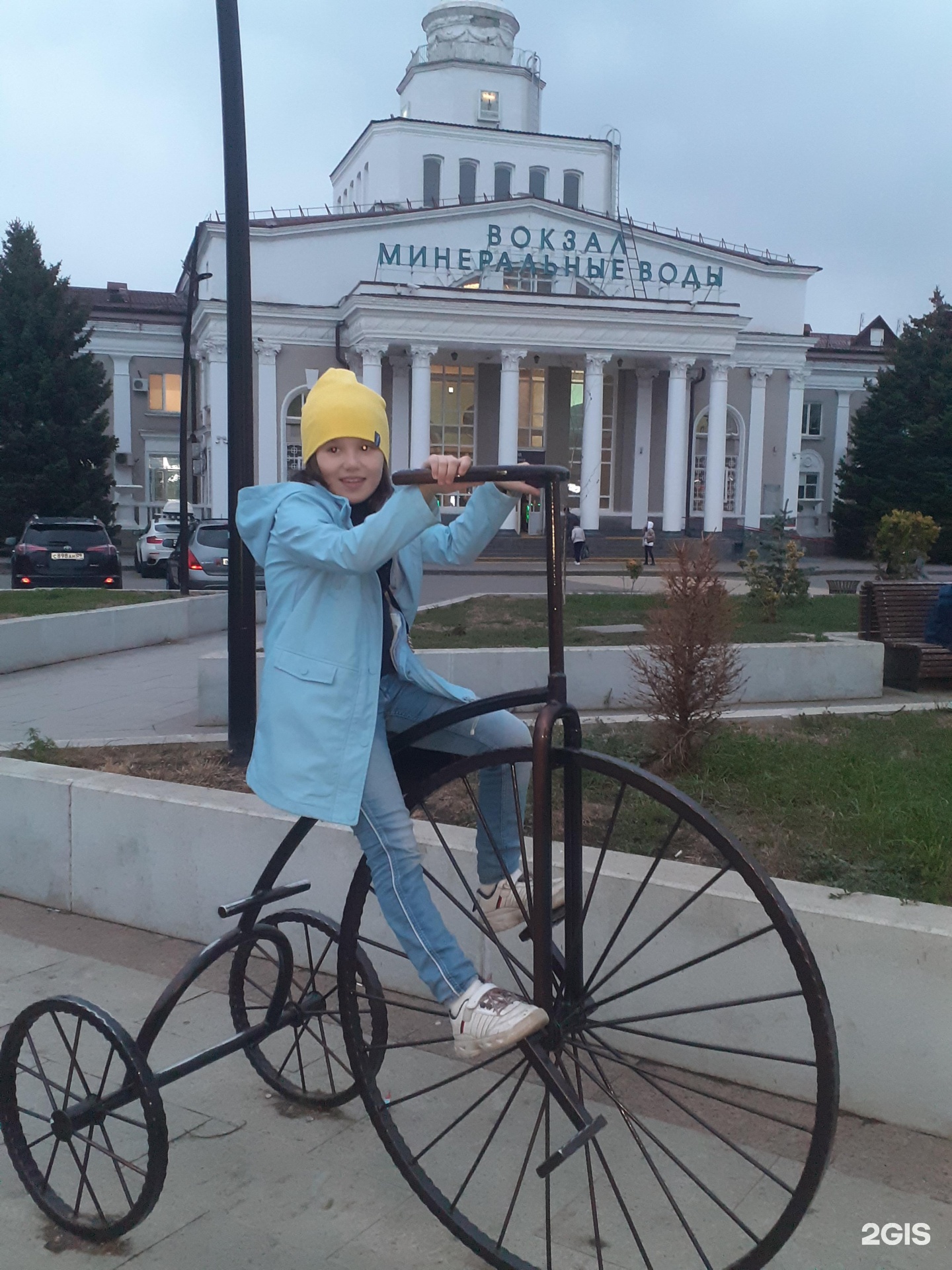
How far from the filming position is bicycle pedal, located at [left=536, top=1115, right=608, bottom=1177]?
7.82 feet

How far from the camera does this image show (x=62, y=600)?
15203mm

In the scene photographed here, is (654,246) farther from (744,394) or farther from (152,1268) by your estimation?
(152,1268)

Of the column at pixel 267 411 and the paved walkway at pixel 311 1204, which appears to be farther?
the column at pixel 267 411

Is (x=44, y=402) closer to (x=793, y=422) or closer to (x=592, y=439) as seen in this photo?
(x=592, y=439)

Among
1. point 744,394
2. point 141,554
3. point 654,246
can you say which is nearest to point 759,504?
point 744,394

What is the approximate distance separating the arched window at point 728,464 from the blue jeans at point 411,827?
1715 inches

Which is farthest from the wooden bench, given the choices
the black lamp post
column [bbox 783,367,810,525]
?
column [bbox 783,367,810,525]

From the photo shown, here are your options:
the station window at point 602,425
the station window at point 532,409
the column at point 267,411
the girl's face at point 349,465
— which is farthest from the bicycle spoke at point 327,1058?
the station window at point 532,409

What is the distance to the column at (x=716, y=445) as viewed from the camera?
43.0m

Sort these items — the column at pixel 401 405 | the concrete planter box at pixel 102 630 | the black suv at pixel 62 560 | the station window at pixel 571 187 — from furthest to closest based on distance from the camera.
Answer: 1. the station window at pixel 571 187
2. the column at pixel 401 405
3. the black suv at pixel 62 560
4. the concrete planter box at pixel 102 630

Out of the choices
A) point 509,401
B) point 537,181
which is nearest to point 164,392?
point 509,401

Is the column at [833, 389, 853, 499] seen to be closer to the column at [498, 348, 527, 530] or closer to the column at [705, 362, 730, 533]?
the column at [705, 362, 730, 533]

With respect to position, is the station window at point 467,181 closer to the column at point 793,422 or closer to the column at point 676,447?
the column at point 676,447

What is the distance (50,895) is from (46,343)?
127 ft
